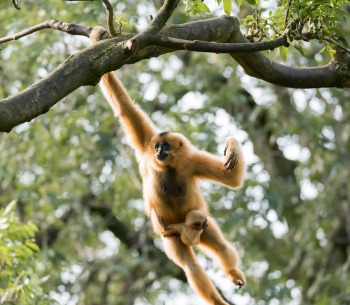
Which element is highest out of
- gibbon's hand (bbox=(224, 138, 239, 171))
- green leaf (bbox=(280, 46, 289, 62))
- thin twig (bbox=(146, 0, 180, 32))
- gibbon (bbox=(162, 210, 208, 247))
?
thin twig (bbox=(146, 0, 180, 32))

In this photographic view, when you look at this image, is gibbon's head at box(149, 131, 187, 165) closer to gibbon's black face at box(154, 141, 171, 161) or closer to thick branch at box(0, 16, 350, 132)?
gibbon's black face at box(154, 141, 171, 161)

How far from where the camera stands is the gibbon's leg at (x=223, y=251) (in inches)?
266

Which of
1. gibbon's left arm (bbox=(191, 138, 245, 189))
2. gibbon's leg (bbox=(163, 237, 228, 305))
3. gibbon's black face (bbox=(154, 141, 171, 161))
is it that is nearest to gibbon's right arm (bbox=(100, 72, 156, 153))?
gibbon's black face (bbox=(154, 141, 171, 161))

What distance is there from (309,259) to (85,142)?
157 inches

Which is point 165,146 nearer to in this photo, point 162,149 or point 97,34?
point 162,149

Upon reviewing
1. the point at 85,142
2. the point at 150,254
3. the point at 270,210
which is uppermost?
the point at 85,142

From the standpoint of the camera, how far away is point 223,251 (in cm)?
681

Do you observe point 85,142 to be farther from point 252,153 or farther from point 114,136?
point 252,153

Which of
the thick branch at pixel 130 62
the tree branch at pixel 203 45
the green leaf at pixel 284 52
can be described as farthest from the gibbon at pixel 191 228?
the tree branch at pixel 203 45

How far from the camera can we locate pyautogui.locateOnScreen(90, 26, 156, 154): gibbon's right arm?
6203 millimetres

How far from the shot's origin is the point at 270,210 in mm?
12008

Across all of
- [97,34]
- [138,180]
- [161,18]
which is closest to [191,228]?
[97,34]

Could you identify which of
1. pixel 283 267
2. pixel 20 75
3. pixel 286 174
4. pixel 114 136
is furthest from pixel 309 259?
pixel 20 75

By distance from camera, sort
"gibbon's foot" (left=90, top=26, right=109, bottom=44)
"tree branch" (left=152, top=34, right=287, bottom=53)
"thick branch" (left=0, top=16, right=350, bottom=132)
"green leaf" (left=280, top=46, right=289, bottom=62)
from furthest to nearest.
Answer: "green leaf" (left=280, top=46, right=289, bottom=62)
"gibbon's foot" (left=90, top=26, right=109, bottom=44)
"tree branch" (left=152, top=34, right=287, bottom=53)
"thick branch" (left=0, top=16, right=350, bottom=132)
